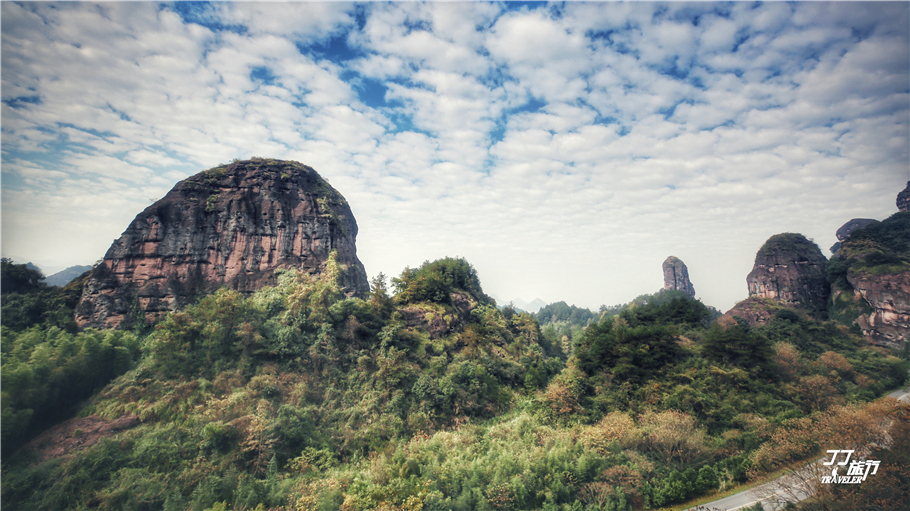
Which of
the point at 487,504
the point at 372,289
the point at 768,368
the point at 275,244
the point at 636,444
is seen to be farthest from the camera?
the point at 275,244

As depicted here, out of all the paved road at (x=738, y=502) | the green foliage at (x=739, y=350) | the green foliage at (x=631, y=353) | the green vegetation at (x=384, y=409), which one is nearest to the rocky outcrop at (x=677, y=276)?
the green vegetation at (x=384, y=409)

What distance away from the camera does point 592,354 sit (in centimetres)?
2441

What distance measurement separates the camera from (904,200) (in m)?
63.8

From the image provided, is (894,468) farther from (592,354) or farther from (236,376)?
(236,376)

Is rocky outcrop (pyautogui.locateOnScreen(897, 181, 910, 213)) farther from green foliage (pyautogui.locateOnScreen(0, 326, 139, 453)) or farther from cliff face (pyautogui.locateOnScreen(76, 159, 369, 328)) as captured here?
green foliage (pyautogui.locateOnScreen(0, 326, 139, 453))

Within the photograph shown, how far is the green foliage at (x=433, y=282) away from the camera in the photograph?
97.9 feet

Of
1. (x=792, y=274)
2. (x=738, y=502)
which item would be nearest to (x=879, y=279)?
(x=792, y=274)

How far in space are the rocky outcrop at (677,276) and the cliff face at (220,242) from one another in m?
111

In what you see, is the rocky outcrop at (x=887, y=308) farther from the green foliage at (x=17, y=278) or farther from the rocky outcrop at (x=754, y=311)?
the green foliage at (x=17, y=278)

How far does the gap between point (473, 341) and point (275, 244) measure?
19.6 m

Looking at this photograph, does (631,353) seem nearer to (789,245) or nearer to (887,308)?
(887,308)

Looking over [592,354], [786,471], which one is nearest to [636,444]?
[786,471]

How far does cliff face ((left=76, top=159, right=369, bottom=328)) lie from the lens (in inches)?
961

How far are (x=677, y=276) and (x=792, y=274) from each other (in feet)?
176
